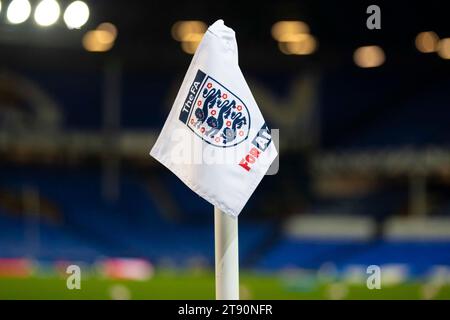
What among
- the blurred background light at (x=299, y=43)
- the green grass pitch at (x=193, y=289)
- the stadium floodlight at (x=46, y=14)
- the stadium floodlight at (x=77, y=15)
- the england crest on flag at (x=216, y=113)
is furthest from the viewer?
the blurred background light at (x=299, y=43)

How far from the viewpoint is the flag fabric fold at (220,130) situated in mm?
2568

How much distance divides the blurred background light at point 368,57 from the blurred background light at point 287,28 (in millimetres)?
1257

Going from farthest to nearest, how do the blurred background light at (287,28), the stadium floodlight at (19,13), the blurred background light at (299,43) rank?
1. the blurred background light at (299,43)
2. the blurred background light at (287,28)
3. the stadium floodlight at (19,13)

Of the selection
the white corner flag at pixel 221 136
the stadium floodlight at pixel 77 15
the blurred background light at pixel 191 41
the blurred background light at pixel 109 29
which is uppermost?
the blurred background light at pixel 191 41

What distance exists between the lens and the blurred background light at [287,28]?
1662 cm

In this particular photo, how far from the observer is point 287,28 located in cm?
1694

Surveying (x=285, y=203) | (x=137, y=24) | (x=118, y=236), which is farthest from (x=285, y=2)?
(x=118, y=236)

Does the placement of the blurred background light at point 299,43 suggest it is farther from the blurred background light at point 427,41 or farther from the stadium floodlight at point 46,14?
the stadium floodlight at point 46,14

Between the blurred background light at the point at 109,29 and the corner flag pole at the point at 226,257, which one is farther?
the blurred background light at the point at 109,29

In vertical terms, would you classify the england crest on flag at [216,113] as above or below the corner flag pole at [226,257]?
above

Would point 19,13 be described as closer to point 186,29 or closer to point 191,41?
point 186,29

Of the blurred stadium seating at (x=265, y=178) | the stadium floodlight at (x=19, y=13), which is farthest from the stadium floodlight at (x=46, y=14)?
the blurred stadium seating at (x=265, y=178)
